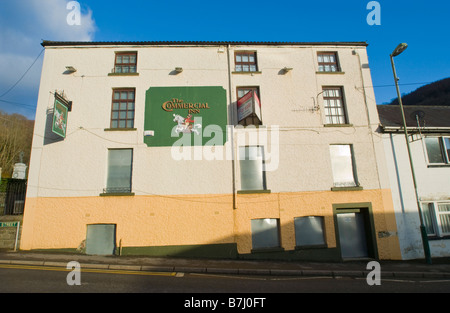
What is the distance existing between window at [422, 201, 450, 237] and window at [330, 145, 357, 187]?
169 inches

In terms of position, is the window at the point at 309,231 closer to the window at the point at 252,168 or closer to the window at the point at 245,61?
the window at the point at 252,168

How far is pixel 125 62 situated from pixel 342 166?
13.7 m

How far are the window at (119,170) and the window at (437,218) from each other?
1605 centimetres

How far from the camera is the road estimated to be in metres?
6.71

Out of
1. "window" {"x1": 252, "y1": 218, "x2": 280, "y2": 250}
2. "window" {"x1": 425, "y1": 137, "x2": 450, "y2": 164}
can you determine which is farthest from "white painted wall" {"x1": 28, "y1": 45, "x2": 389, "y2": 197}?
"window" {"x1": 425, "y1": 137, "x2": 450, "y2": 164}

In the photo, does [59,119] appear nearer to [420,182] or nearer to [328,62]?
[328,62]

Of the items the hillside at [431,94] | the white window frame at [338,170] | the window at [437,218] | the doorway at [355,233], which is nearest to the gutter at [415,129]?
the white window frame at [338,170]

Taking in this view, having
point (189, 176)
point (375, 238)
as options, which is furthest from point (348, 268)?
point (189, 176)

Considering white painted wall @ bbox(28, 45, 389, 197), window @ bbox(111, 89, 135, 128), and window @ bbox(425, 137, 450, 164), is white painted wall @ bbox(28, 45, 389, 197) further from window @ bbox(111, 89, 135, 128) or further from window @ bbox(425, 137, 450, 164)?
window @ bbox(425, 137, 450, 164)

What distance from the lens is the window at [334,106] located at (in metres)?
14.0

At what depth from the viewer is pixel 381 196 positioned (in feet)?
42.3

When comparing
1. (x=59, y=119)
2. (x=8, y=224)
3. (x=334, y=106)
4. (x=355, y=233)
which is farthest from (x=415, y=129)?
(x=8, y=224)

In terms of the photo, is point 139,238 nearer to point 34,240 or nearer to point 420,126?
point 34,240
